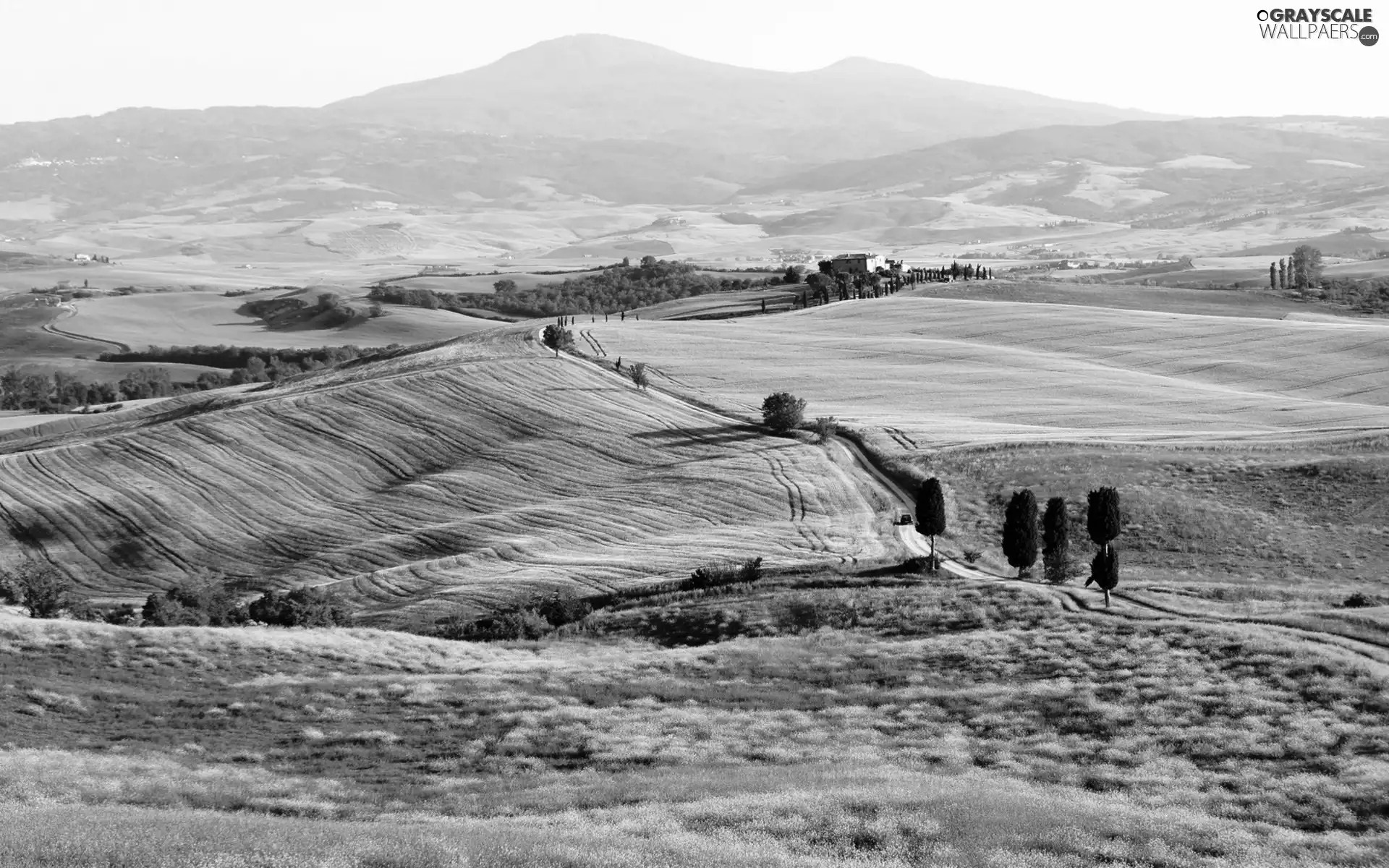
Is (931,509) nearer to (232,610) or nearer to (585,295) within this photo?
(232,610)

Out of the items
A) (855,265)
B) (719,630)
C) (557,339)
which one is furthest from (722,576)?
(855,265)

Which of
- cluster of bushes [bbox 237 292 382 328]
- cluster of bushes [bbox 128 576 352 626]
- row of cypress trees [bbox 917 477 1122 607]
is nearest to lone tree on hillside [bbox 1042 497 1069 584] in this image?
row of cypress trees [bbox 917 477 1122 607]

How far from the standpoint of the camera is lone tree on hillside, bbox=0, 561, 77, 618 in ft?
181

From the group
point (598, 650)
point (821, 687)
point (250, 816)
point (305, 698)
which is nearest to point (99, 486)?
point (598, 650)

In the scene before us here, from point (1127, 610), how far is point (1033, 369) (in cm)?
5909

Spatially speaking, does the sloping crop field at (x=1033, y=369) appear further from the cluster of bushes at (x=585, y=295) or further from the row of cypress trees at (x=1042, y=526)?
the cluster of bushes at (x=585, y=295)

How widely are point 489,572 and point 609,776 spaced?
111 feet

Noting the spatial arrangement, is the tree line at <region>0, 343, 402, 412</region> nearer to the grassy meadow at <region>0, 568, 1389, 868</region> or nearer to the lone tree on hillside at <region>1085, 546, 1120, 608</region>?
the grassy meadow at <region>0, 568, 1389, 868</region>

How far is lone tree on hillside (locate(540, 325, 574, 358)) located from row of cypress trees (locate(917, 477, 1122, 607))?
52198 mm

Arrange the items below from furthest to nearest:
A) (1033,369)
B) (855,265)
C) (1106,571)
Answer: (855,265)
(1033,369)
(1106,571)

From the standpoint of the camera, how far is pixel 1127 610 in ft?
147

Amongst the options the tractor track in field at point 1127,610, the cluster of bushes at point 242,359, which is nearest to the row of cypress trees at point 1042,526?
the tractor track in field at point 1127,610

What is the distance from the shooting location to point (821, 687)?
37062 mm

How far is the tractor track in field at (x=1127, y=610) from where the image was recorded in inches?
1460
